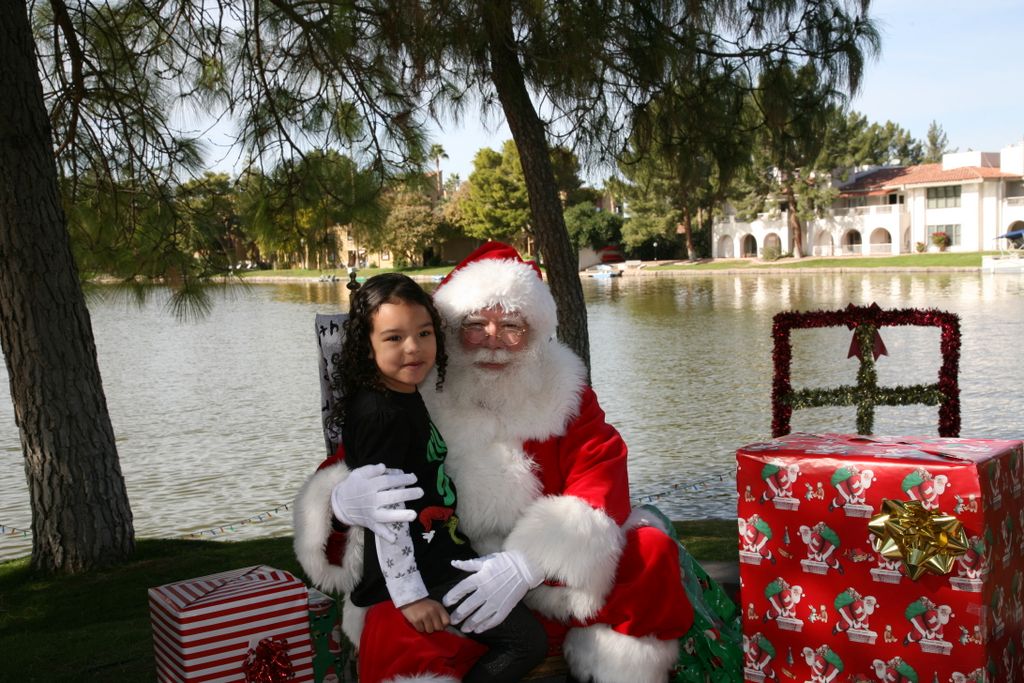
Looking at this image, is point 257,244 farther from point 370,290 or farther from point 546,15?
point 370,290

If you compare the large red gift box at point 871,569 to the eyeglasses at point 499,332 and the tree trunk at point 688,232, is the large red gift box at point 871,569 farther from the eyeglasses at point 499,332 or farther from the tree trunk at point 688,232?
the tree trunk at point 688,232

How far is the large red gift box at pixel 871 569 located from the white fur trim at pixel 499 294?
627 millimetres

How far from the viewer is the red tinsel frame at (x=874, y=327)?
345 centimetres

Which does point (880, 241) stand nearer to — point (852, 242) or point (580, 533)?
point (852, 242)

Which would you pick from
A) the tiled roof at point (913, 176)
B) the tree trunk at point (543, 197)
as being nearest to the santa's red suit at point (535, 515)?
the tree trunk at point (543, 197)

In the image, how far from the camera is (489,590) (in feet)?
7.04

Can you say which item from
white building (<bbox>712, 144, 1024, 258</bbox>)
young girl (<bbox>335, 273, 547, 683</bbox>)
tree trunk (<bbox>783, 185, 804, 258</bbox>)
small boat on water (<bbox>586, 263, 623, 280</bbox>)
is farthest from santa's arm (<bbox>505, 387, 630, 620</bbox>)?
white building (<bbox>712, 144, 1024, 258</bbox>)

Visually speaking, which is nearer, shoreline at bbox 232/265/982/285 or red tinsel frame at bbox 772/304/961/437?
red tinsel frame at bbox 772/304/961/437

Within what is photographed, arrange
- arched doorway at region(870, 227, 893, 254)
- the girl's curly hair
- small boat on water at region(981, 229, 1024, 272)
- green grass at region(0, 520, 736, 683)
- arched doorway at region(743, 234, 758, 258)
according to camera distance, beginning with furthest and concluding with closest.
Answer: arched doorway at region(743, 234, 758, 258) → arched doorway at region(870, 227, 893, 254) → small boat on water at region(981, 229, 1024, 272) → green grass at region(0, 520, 736, 683) → the girl's curly hair

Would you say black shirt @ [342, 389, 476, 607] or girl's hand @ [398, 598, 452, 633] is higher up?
black shirt @ [342, 389, 476, 607]

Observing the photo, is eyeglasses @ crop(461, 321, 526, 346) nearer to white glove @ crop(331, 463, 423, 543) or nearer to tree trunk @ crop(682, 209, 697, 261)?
white glove @ crop(331, 463, 423, 543)

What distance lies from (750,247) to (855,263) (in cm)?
852

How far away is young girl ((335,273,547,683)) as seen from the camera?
2152 mm

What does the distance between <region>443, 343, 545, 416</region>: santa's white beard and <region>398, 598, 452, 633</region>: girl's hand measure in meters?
0.54
